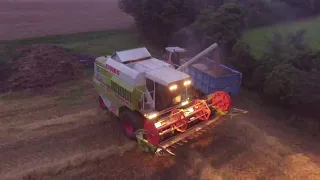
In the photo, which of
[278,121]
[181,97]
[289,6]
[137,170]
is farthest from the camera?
[289,6]

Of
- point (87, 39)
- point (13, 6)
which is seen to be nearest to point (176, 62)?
point (87, 39)

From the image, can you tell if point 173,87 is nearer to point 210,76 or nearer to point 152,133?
point 152,133

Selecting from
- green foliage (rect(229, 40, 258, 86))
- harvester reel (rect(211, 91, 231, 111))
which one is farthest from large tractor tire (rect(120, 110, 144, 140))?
green foliage (rect(229, 40, 258, 86))

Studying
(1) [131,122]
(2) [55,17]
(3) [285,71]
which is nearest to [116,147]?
(1) [131,122]

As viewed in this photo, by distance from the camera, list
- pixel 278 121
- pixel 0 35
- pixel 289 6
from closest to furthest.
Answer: pixel 278 121, pixel 0 35, pixel 289 6

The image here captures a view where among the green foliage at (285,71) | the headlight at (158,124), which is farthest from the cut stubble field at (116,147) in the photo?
the headlight at (158,124)

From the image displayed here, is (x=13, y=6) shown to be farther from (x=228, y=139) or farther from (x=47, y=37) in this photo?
(x=228, y=139)
